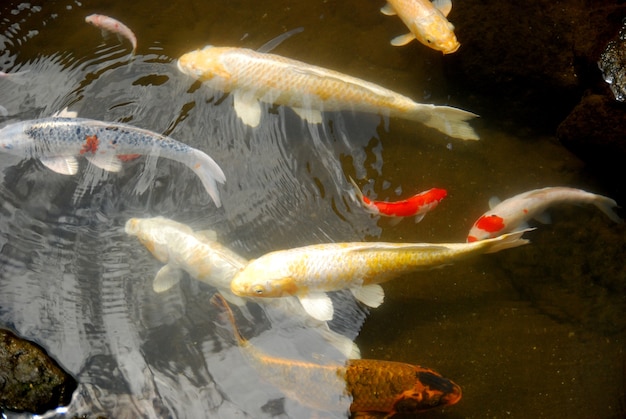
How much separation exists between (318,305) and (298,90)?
165 cm

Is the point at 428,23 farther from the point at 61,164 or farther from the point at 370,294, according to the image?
the point at 61,164

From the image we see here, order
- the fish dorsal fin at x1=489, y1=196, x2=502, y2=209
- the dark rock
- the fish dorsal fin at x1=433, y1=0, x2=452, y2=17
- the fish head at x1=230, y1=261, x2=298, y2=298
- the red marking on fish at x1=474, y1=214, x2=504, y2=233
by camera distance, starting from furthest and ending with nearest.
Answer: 1. the fish dorsal fin at x1=433, y1=0, x2=452, y2=17
2. the fish dorsal fin at x1=489, y1=196, x2=502, y2=209
3. the red marking on fish at x1=474, y1=214, x2=504, y2=233
4. the fish head at x1=230, y1=261, x2=298, y2=298
5. the dark rock

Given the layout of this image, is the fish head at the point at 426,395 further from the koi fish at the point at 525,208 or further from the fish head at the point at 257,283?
the koi fish at the point at 525,208

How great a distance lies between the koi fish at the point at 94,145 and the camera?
4.02 metres

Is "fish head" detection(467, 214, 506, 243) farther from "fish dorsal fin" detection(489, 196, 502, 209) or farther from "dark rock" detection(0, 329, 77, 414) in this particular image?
"dark rock" detection(0, 329, 77, 414)

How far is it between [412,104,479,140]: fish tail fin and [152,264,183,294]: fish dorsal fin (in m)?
2.08

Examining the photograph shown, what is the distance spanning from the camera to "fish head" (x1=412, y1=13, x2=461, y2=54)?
14.6 feet

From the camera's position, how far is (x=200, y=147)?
14.1 feet

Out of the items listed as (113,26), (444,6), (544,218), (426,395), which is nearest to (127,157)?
(113,26)

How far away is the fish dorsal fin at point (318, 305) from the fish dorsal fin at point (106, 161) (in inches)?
66.4

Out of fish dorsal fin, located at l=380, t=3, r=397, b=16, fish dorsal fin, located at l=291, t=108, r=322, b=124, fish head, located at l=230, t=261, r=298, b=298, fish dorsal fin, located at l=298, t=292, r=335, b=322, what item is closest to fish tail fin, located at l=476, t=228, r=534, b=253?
fish dorsal fin, located at l=298, t=292, r=335, b=322

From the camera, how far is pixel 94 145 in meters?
Result: 4.05

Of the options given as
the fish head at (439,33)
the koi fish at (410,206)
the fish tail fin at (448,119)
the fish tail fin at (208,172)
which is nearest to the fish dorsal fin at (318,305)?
the koi fish at (410,206)

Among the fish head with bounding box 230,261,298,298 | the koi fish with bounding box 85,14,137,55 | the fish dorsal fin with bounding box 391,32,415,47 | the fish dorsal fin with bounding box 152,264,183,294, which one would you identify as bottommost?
the fish dorsal fin with bounding box 152,264,183,294
